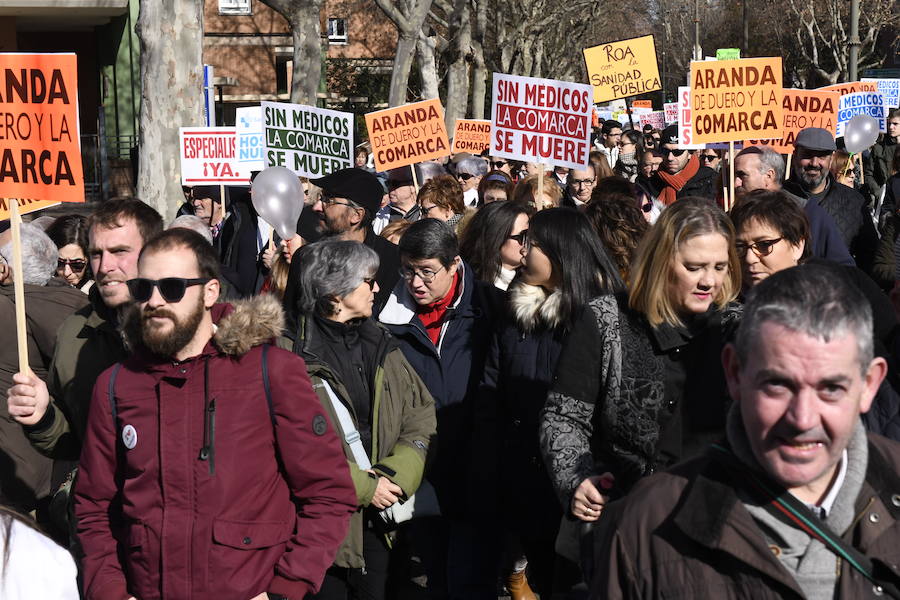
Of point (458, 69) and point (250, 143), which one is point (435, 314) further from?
point (458, 69)

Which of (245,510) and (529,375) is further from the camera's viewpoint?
(529,375)

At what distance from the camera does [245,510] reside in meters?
3.53

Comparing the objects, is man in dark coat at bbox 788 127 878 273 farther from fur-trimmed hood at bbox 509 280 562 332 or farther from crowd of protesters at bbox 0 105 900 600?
fur-trimmed hood at bbox 509 280 562 332

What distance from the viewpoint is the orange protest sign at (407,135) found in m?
11.3

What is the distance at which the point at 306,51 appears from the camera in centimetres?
2003

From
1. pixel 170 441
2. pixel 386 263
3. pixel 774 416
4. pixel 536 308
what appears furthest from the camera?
pixel 386 263

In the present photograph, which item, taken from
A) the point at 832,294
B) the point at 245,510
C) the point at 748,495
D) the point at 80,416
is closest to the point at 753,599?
the point at 748,495

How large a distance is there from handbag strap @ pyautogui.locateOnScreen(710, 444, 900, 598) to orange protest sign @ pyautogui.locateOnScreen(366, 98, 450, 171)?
9.13 m

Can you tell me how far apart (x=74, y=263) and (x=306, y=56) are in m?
13.8

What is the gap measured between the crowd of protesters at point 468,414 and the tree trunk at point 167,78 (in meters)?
6.28

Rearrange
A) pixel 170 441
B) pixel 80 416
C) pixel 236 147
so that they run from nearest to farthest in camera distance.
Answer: pixel 170 441, pixel 80 416, pixel 236 147

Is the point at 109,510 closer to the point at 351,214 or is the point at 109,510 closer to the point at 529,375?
the point at 529,375

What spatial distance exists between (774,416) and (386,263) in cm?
507

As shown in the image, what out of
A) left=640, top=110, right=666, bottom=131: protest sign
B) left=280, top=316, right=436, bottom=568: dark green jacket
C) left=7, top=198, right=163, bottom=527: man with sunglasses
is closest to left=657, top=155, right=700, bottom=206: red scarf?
left=280, top=316, right=436, bottom=568: dark green jacket
